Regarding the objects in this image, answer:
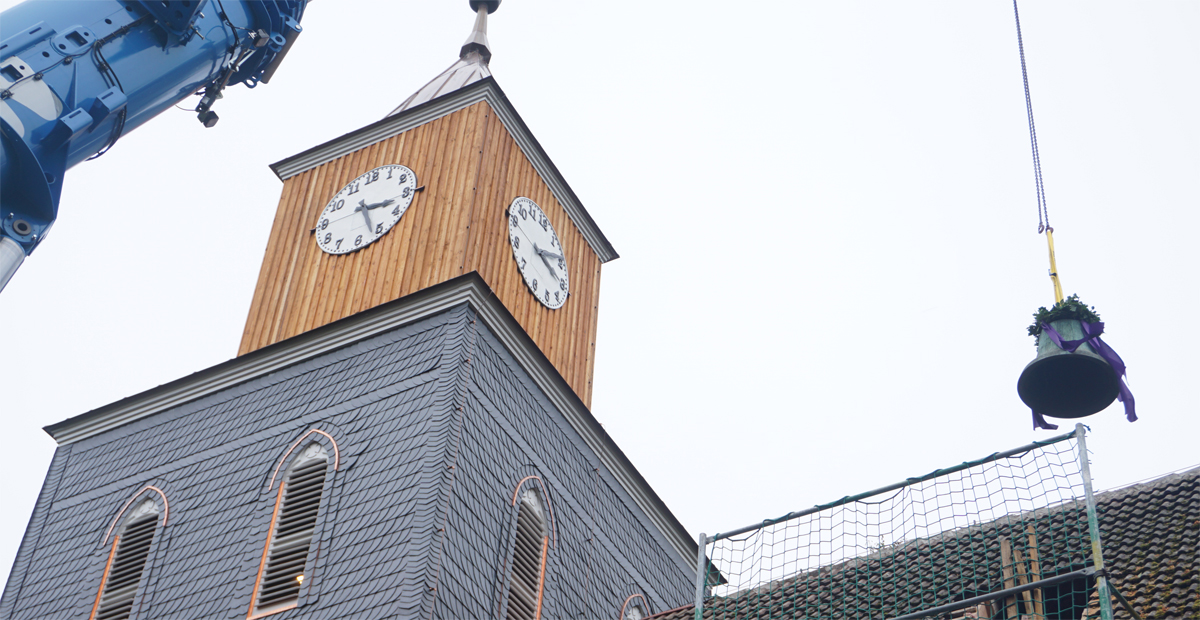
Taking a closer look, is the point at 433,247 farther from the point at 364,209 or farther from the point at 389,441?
the point at 389,441

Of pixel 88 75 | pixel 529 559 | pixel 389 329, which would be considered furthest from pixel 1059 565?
pixel 88 75

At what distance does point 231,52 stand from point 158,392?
20.3ft

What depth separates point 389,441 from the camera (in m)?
19.5

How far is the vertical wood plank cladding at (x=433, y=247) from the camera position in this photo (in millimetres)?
21953

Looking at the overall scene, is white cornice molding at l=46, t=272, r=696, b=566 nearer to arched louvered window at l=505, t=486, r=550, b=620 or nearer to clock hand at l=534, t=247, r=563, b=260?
arched louvered window at l=505, t=486, r=550, b=620

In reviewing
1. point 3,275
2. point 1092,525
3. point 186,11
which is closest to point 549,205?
point 186,11

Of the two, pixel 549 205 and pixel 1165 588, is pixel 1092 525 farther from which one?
pixel 549 205

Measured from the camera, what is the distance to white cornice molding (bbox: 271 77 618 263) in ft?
78.7

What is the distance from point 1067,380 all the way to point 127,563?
1323cm

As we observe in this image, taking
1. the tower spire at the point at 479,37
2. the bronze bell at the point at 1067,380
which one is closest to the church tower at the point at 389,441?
the tower spire at the point at 479,37

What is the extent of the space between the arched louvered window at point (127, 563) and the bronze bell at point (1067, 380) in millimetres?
12431

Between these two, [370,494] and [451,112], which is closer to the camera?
[370,494]

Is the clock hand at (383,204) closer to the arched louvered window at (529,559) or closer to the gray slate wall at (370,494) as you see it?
the gray slate wall at (370,494)

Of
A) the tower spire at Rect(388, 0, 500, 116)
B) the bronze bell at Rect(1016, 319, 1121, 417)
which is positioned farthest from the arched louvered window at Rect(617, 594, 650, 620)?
the bronze bell at Rect(1016, 319, 1121, 417)
